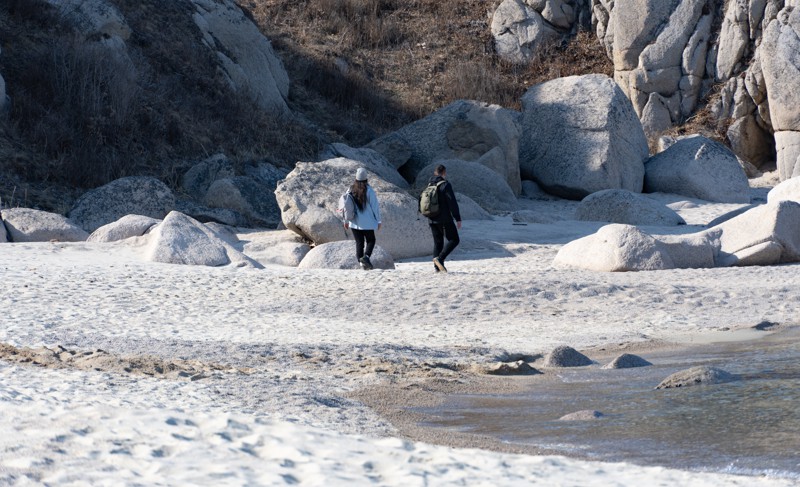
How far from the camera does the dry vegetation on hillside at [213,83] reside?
18375 mm

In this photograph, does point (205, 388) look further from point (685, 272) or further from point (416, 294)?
point (685, 272)

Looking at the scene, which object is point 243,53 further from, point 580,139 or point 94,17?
point 580,139

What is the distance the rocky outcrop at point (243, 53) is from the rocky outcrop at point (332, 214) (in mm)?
8314

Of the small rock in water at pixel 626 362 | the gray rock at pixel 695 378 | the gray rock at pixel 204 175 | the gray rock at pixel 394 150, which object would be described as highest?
the gray rock at pixel 394 150

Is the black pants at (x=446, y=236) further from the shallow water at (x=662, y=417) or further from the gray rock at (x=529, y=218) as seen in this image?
the gray rock at (x=529, y=218)

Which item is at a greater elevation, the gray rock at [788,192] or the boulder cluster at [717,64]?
the boulder cluster at [717,64]

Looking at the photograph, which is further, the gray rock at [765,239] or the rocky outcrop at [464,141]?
the rocky outcrop at [464,141]

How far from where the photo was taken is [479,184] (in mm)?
19672

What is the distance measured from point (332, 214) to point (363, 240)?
7.71 feet

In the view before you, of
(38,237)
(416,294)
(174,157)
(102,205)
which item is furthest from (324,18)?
(416,294)

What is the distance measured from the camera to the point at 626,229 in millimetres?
12648

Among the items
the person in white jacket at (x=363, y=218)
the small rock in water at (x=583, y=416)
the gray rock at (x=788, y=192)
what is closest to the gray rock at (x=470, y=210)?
the gray rock at (x=788, y=192)

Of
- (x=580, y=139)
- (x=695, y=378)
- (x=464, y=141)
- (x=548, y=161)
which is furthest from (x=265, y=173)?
(x=695, y=378)

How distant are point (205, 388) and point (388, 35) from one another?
2531 centimetres
